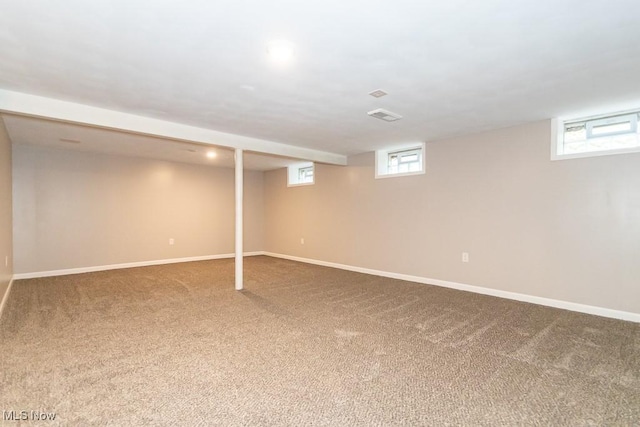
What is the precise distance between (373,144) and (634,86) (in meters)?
3.11

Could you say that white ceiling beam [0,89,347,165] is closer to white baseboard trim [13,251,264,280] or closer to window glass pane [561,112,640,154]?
white baseboard trim [13,251,264,280]

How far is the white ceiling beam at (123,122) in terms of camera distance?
3002 mm

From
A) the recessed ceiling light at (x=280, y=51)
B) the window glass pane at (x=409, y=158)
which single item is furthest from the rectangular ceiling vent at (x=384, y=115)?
the window glass pane at (x=409, y=158)

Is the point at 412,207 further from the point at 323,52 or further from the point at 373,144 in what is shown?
the point at 323,52

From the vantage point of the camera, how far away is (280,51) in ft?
7.32

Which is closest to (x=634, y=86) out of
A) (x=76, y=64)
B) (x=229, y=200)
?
(x=76, y=64)

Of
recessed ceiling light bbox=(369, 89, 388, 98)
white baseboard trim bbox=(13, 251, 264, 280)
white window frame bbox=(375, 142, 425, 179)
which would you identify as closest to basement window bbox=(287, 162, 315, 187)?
white window frame bbox=(375, 142, 425, 179)

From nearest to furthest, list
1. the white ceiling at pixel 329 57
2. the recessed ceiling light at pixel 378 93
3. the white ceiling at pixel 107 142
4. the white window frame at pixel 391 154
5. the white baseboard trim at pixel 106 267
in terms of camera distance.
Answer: the white ceiling at pixel 329 57 → the recessed ceiling light at pixel 378 93 → the white ceiling at pixel 107 142 → the white window frame at pixel 391 154 → the white baseboard trim at pixel 106 267

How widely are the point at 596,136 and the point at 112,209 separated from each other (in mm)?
7836

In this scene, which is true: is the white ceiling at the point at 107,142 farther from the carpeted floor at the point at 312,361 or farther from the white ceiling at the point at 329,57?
the carpeted floor at the point at 312,361

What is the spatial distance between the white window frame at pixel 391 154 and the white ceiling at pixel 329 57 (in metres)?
1.47

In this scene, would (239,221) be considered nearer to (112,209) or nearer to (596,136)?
(112,209)

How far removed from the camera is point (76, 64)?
7.93ft

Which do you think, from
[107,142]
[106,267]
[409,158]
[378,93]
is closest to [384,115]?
[378,93]
